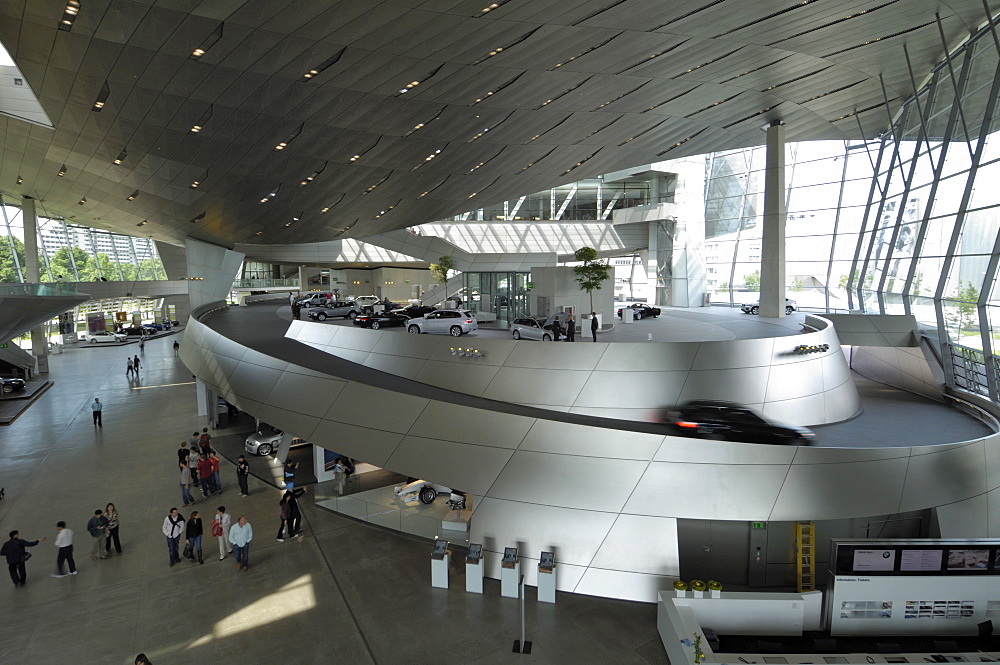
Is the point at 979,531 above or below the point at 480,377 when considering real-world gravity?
below

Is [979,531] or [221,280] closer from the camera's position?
[979,531]

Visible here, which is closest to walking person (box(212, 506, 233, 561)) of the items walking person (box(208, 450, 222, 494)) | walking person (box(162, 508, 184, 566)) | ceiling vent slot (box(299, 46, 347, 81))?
walking person (box(162, 508, 184, 566))

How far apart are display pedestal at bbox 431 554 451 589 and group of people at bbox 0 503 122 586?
8.13 m

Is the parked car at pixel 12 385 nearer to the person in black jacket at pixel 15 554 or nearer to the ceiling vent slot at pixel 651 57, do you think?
the person in black jacket at pixel 15 554

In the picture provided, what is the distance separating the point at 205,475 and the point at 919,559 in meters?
19.2

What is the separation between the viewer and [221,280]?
144ft

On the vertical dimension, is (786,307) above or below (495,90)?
below

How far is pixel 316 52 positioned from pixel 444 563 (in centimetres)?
1347

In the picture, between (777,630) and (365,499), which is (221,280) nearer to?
(365,499)

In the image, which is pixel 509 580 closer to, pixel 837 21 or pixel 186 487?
pixel 186 487

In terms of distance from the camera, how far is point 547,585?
11.9 metres

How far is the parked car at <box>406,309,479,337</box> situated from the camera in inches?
846

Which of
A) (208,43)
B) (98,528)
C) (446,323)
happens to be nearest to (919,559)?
(446,323)

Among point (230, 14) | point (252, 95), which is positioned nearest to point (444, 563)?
point (230, 14)
